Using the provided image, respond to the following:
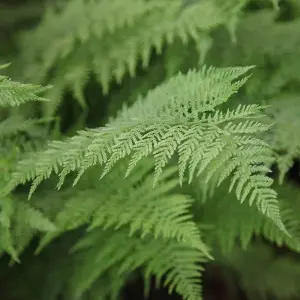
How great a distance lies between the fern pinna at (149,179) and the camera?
94 cm

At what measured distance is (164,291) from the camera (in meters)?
1.82

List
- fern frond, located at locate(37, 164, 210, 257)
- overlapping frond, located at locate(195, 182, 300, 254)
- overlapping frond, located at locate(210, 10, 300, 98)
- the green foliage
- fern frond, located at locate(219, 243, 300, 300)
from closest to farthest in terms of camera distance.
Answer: the green foliage
fern frond, located at locate(37, 164, 210, 257)
overlapping frond, located at locate(195, 182, 300, 254)
overlapping frond, located at locate(210, 10, 300, 98)
fern frond, located at locate(219, 243, 300, 300)

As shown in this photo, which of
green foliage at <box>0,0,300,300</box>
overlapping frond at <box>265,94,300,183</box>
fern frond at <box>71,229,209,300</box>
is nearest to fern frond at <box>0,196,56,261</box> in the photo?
green foliage at <box>0,0,300,300</box>

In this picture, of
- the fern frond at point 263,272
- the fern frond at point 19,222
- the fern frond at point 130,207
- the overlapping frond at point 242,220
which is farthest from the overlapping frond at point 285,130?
the fern frond at point 19,222

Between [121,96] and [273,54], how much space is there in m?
0.54

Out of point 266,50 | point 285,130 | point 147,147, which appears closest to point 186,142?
point 147,147

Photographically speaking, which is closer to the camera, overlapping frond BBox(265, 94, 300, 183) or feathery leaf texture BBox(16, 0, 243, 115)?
overlapping frond BBox(265, 94, 300, 183)

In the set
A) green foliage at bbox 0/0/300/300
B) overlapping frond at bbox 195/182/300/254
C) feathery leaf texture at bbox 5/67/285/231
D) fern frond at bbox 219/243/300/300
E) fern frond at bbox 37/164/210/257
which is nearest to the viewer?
feathery leaf texture at bbox 5/67/285/231

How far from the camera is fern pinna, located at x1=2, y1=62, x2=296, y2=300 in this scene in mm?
936

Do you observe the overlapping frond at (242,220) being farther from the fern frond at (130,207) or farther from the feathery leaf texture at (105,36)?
the feathery leaf texture at (105,36)

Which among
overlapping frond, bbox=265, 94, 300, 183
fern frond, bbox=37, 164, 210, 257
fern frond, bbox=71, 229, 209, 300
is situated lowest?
fern frond, bbox=71, 229, 209, 300

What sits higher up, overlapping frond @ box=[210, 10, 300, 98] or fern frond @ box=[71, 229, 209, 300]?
overlapping frond @ box=[210, 10, 300, 98]

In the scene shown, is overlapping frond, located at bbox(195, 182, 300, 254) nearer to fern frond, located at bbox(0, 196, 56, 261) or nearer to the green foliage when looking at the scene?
the green foliage

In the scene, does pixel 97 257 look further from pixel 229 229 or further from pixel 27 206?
pixel 229 229
